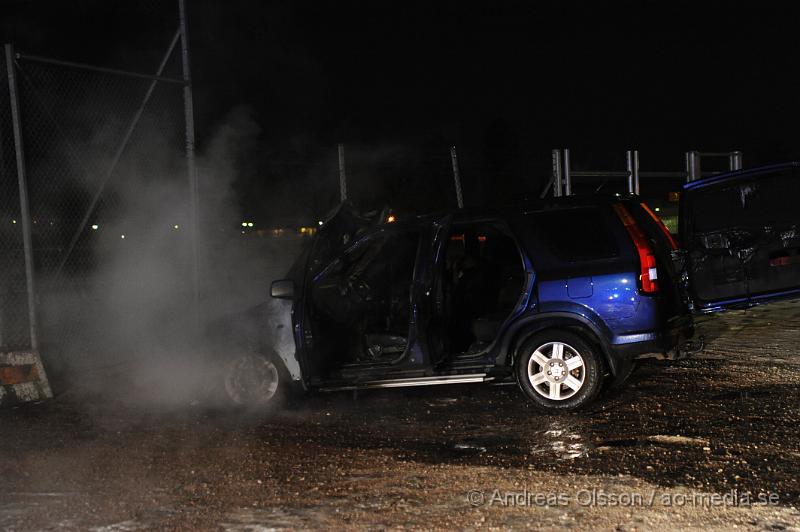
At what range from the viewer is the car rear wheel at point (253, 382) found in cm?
700

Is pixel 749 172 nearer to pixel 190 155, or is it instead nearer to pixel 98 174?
pixel 190 155

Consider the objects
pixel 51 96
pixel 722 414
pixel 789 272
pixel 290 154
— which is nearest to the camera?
pixel 722 414

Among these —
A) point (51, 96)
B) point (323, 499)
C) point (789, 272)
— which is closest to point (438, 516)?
point (323, 499)

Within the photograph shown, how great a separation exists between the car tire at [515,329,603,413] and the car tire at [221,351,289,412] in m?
2.16

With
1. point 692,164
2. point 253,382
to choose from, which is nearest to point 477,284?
point 253,382

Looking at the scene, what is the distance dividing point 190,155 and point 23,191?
1.90 m

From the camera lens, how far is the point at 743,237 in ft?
24.0

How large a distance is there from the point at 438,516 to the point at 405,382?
7.90 feet

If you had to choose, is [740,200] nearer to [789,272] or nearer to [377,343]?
[789,272]

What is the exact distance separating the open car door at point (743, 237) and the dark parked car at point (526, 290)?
10mm

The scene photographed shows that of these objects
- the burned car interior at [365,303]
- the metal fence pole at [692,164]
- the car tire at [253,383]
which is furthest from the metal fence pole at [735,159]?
the car tire at [253,383]

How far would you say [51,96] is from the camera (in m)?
8.36

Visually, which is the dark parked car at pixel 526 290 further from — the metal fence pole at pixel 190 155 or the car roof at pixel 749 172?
the metal fence pole at pixel 190 155

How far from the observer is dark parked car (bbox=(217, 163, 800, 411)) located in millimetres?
5965
